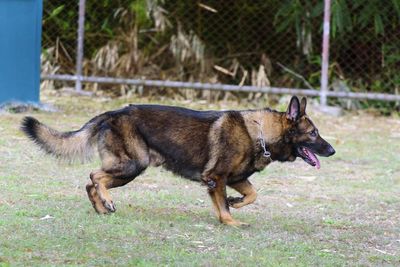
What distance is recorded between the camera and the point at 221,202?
6.95 m

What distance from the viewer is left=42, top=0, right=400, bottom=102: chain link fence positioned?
1393cm

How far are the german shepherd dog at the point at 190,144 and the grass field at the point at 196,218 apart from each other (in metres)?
0.27

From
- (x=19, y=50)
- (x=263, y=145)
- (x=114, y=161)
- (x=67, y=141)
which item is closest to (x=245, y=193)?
(x=263, y=145)

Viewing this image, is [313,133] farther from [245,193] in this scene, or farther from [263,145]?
[245,193]

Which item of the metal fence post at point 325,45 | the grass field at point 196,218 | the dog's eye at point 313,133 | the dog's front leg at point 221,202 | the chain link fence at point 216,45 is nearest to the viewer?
the grass field at point 196,218

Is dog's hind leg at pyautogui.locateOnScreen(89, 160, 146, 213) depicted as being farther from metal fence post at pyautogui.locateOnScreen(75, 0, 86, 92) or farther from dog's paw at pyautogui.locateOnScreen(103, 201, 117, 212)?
metal fence post at pyautogui.locateOnScreen(75, 0, 86, 92)

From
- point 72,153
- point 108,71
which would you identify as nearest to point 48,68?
point 108,71

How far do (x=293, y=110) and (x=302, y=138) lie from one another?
0.79 ft

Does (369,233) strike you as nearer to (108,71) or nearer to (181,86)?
(181,86)

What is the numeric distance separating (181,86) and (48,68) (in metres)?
2.21

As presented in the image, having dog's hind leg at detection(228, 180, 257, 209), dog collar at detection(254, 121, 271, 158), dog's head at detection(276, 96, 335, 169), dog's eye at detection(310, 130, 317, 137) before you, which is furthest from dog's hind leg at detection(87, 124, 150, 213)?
dog's eye at detection(310, 130, 317, 137)

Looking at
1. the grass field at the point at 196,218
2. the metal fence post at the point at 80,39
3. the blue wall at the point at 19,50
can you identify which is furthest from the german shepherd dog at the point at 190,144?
the metal fence post at the point at 80,39

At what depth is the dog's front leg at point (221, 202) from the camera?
6.91 m

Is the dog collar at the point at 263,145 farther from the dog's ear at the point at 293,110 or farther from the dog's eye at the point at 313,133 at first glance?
the dog's eye at the point at 313,133
